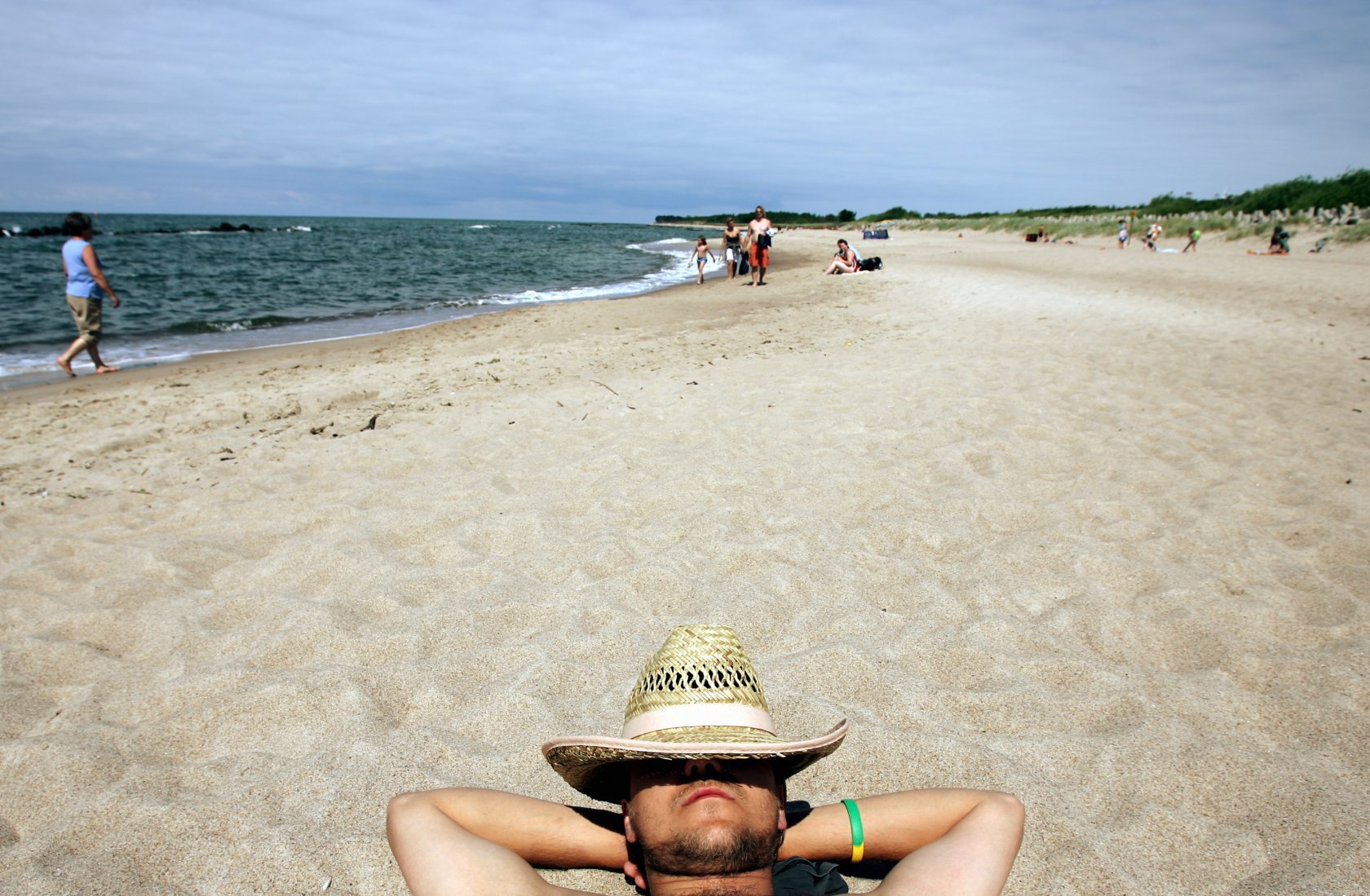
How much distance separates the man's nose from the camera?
1512 millimetres

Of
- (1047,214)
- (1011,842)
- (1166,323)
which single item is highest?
(1047,214)

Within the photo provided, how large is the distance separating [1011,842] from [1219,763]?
41.4 inches

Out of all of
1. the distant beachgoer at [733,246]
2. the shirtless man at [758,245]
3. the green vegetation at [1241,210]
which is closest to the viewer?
the shirtless man at [758,245]

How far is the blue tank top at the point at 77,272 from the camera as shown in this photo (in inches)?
332

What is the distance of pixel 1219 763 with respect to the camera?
7.41 feet

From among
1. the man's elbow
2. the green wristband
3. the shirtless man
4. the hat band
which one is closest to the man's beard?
the hat band

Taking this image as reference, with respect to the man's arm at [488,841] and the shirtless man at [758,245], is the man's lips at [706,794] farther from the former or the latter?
the shirtless man at [758,245]

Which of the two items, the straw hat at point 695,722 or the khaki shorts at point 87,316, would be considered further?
the khaki shorts at point 87,316

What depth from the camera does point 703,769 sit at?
1519mm

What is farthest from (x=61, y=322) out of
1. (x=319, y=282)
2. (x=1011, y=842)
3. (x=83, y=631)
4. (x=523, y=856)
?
→ (x=1011, y=842)

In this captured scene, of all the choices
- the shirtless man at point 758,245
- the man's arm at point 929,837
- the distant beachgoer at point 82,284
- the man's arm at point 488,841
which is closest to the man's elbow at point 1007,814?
the man's arm at point 929,837

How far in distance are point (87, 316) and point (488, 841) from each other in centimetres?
978

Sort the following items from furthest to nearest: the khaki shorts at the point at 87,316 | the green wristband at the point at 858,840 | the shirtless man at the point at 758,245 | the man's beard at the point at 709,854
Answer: the shirtless man at the point at 758,245 < the khaki shorts at the point at 87,316 < the green wristband at the point at 858,840 < the man's beard at the point at 709,854

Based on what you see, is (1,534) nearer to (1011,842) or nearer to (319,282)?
(1011,842)
